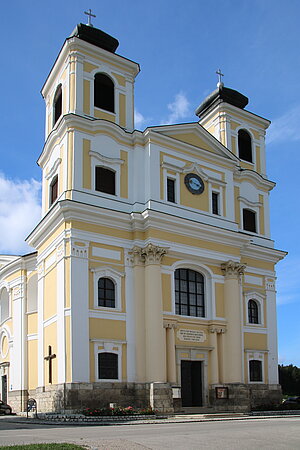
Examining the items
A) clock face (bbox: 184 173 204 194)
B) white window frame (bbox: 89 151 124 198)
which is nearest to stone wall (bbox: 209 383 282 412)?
clock face (bbox: 184 173 204 194)

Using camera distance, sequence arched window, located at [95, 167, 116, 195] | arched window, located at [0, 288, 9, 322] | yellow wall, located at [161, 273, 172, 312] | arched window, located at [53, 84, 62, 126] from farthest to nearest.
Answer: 1. arched window, located at [0, 288, 9, 322]
2. arched window, located at [53, 84, 62, 126]
3. arched window, located at [95, 167, 116, 195]
4. yellow wall, located at [161, 273, 172, 312]

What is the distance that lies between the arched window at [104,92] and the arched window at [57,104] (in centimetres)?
252

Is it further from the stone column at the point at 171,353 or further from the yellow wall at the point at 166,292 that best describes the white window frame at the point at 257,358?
the yellow wall at the point at 166,292

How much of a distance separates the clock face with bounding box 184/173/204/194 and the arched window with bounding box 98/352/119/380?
1044 centimetres

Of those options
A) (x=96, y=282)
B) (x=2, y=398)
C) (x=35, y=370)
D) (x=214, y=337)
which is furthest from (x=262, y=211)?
(x=2, y=398)

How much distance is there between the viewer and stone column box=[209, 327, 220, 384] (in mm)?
30891

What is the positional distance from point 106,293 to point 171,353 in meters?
4.52

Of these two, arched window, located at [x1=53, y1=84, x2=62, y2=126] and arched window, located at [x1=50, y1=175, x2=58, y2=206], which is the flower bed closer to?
arched window, located at [x1=50, y1=175, x2=58, y2=206]

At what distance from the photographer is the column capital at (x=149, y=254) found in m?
29.5

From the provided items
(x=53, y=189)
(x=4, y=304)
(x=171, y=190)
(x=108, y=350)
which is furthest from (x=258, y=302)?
(x=4, y=304)

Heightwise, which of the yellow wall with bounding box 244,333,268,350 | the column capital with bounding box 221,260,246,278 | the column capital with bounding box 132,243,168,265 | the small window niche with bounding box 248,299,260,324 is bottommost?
the yellow wall with bounding box 244,333,268,350

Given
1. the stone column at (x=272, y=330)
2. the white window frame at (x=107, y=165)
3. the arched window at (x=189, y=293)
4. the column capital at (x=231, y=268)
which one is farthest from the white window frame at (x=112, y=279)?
the stone column at (x=272, y=330)

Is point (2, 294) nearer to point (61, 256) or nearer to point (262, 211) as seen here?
point (61, 256)

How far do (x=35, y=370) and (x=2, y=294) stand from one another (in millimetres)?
9032
